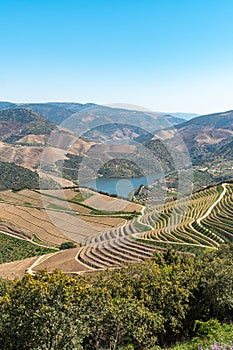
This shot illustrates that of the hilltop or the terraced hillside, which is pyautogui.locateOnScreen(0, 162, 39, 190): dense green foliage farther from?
the terraced hillside

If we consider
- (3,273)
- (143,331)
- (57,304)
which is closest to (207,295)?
(143,331)

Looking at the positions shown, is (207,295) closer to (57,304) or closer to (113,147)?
(57,304)

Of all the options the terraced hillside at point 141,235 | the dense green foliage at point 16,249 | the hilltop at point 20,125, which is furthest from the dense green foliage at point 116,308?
the hilltop at point 20,125

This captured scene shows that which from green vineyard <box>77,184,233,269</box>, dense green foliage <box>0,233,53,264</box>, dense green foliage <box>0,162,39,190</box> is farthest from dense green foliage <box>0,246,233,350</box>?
dense green foliage <box>0,162,39,190</box>

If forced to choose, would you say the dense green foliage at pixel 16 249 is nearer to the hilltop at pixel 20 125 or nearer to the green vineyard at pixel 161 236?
the green vineyard at pixel 161 236

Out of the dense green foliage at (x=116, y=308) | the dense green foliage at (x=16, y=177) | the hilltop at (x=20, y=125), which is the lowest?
the dense green foliage at (x=16, y=177)

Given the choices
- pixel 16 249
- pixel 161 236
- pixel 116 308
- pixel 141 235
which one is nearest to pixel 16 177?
pixel 16 249

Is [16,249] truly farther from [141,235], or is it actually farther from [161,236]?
[161,236]
